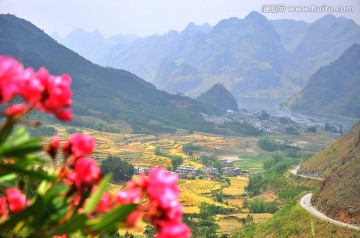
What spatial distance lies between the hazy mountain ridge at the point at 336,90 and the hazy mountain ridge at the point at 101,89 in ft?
147

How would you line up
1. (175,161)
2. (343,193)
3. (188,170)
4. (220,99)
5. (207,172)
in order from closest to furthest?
(343,193), (188,170), (207,172), (175,161), (220,99)

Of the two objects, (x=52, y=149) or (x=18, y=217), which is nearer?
(x=18, y=217)

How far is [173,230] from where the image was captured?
1246mm

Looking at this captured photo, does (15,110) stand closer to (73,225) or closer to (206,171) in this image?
(73,225)

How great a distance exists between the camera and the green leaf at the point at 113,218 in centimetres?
137

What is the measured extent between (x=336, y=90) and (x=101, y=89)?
303 ft

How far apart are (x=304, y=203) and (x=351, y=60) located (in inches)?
6041

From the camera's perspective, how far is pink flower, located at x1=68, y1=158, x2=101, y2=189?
5.02 ft

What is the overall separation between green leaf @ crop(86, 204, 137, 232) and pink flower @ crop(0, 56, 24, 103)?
46 cm

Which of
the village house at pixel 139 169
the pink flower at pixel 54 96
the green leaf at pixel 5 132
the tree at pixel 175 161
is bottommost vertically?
the village house at pixel 139 169

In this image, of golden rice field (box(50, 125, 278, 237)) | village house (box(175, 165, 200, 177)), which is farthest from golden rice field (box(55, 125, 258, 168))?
village house (box(175, 165, 200, 177))

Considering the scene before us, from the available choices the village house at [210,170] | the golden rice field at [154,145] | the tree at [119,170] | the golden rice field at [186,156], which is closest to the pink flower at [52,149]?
the golden rice field at [186,156]

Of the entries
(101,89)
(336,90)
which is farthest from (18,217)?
(336,90)

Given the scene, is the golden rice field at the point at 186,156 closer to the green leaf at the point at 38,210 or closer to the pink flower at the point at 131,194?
the pink flower at the point at 131,194
